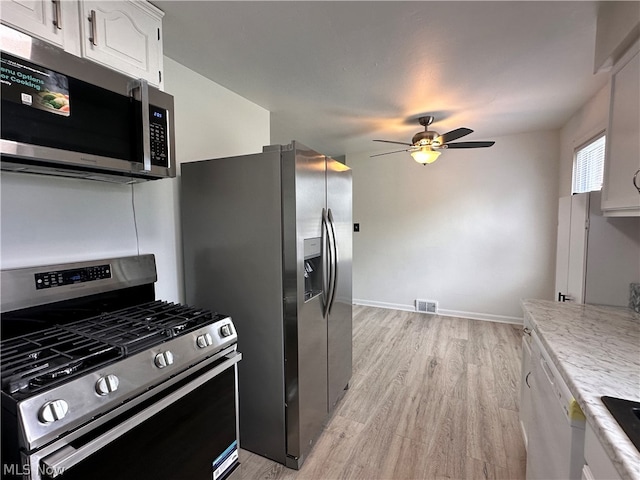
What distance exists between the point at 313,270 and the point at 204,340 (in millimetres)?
849

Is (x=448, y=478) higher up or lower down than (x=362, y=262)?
lower down

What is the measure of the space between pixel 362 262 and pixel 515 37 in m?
3.54

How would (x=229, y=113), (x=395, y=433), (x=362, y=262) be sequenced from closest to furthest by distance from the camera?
(x=395, y=433), (x=229, y=113), (x=362, y=262)

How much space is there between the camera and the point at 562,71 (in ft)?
6.85

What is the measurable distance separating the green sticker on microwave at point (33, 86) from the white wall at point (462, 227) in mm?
4038

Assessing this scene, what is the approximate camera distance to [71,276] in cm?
129

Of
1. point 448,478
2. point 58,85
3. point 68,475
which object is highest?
point 58,85

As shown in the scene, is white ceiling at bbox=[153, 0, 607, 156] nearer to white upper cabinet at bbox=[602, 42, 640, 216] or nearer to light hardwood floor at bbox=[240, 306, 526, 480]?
white upper cabinet at bbox=[602, 42, 640, 216]

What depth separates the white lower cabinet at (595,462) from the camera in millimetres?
752

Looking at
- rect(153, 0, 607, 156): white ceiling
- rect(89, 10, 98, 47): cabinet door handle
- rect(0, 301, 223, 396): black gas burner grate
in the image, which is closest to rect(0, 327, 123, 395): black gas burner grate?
rect(0, 301, 223, 396): black gas burner grate

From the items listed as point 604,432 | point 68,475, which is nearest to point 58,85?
point 68,475

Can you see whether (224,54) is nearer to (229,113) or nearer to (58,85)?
(229,113)

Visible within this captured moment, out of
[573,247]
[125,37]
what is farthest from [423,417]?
[125,37]

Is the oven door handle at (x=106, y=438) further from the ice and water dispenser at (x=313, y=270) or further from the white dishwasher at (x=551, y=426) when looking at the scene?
the white dishwasher at (x=551, y=426)
